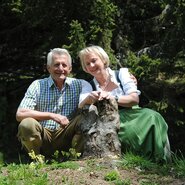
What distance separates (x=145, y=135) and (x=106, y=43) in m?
3.17

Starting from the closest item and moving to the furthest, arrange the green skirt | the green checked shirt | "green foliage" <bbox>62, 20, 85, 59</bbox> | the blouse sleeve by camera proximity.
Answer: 1. the green skirt
2. the blouse sleeve
3. the green checked shirt
4. "green foliage" <bbox>62, 20, 85, 59</bbox>

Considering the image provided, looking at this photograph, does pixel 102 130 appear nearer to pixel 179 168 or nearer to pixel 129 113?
pixel 129 113

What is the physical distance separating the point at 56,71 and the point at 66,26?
347 cm

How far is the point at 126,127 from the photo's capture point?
4.63m

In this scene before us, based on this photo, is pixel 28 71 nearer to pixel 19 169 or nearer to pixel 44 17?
pixel 44 17

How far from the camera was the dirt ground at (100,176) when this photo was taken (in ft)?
12.3

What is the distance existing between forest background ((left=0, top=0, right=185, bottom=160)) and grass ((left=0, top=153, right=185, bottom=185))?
10.00 feet

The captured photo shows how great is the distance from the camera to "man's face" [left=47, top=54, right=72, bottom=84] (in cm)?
503

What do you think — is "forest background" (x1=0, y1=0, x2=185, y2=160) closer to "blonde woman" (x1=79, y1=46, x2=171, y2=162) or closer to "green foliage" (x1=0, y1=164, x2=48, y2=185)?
"blonde woman" (x1=79, y1=46, x2=171, y2=162)

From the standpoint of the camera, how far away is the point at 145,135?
4.58 meters

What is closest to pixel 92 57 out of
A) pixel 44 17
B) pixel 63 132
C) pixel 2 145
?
pixel 63 132

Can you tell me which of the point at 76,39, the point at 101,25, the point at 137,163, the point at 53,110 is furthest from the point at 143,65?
the point at 137,163

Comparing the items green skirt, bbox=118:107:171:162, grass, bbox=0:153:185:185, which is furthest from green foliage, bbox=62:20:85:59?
grass, bbox=0:153:185:185

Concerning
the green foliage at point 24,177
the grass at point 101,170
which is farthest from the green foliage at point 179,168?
the green foliage at point 24,177
